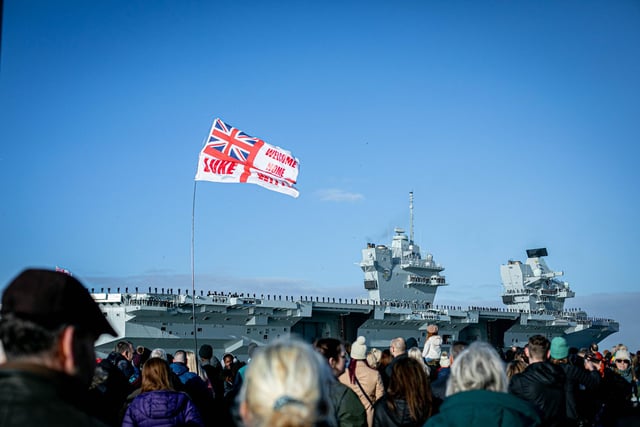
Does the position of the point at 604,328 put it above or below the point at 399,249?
below

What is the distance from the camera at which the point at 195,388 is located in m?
7.28

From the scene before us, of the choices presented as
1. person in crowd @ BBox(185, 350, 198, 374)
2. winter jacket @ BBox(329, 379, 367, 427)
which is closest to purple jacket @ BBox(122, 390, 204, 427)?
winter jacket @ BBox(329, 379, 367, 427)

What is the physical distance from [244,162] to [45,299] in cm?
1297

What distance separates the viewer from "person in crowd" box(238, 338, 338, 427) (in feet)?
6.41

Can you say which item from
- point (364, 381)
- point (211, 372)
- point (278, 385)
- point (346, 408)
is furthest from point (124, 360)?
point (278, 385)

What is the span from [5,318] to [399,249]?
45000mm

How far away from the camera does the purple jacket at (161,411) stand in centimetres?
514

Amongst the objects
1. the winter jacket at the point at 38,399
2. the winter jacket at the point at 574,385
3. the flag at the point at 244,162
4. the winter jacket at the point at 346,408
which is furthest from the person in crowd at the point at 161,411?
the flag at the point at 244,162

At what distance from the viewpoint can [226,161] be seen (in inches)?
586

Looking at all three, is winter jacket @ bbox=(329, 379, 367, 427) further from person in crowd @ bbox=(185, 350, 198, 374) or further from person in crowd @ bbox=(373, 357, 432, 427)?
person in crowd @ bbox=(185, 350, 198, 374)

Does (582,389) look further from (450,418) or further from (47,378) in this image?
(47,378)

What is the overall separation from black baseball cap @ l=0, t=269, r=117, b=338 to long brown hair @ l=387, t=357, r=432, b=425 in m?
3.21

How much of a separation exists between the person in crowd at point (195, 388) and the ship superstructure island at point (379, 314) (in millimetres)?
19398

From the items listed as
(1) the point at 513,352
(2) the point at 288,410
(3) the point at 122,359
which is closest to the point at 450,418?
(2) the point at 288,410
